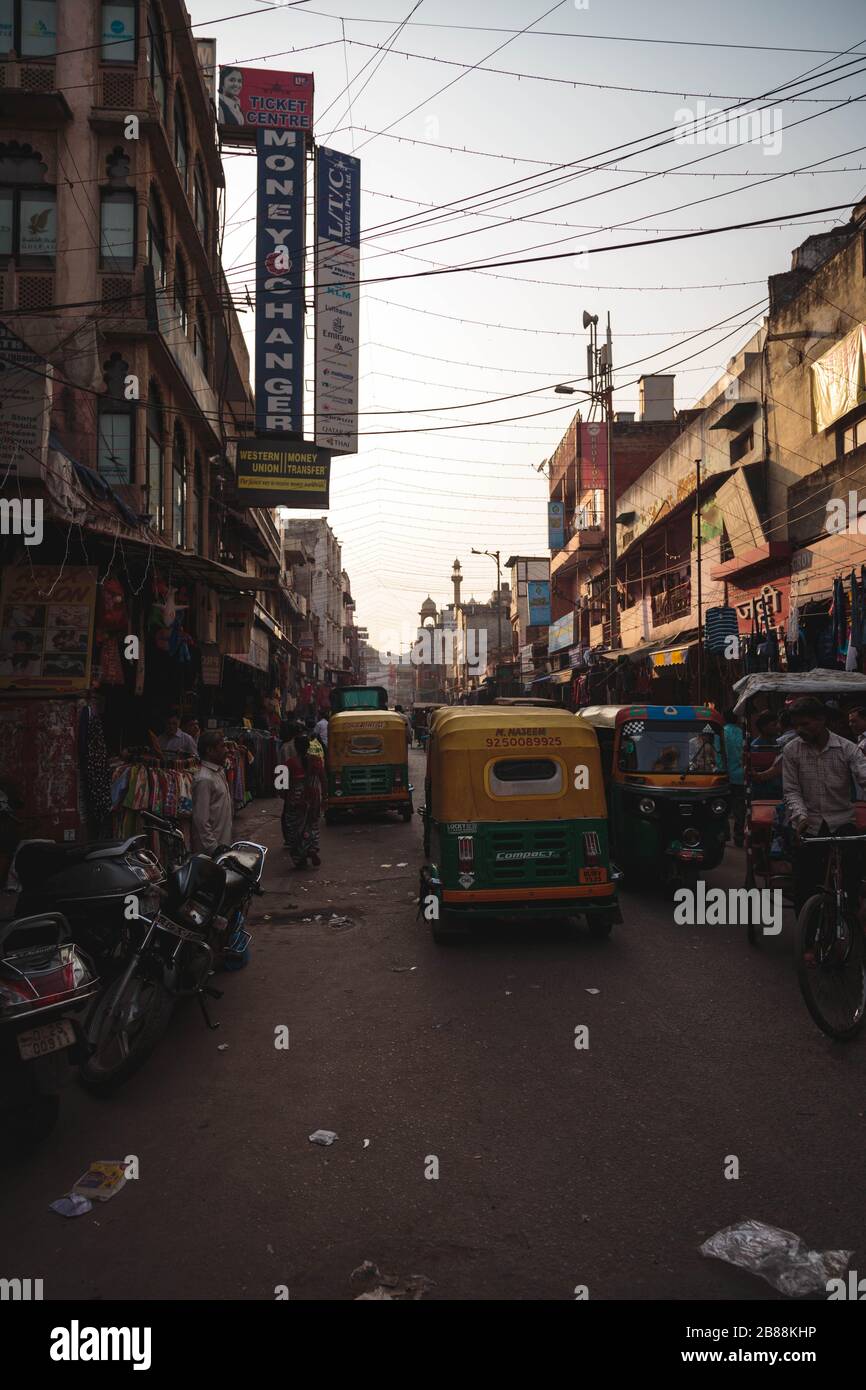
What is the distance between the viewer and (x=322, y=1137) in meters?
4.37

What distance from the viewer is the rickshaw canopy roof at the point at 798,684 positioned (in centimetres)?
998

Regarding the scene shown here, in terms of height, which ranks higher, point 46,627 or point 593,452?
point 593,452

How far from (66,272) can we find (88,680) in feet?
33.4

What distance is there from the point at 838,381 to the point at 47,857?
17.4 m

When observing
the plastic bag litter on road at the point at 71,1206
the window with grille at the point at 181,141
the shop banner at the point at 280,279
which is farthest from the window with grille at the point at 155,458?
the plastic bag litter on road at the point at 71,1206

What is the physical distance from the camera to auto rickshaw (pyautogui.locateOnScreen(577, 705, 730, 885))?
10.1 metres

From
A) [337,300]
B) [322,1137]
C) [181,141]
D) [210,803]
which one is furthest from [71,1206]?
[181,141]

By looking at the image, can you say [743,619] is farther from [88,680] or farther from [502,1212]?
[502,1212]

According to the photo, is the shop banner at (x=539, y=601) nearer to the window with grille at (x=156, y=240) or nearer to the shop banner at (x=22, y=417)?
the window with grille at (x=156, y=240)

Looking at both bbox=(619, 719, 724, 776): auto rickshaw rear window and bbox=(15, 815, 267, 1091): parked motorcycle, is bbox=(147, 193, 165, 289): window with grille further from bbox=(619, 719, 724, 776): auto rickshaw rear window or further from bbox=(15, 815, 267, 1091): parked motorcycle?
bbox=(15, 815, 267, 1091): parked motorcycle

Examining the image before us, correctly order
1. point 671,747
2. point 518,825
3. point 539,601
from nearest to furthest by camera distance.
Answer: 1. point 518,825
2. point 671,747
3. point 539,601

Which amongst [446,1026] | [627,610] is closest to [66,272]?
[446,1026]

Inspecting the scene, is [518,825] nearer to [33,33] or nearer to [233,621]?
[233,621]

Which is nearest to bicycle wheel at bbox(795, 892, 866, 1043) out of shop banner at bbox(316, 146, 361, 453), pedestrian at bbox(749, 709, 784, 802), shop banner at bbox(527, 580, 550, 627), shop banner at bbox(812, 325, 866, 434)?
pedestrian at bbox(749, 709, 784, 802)
